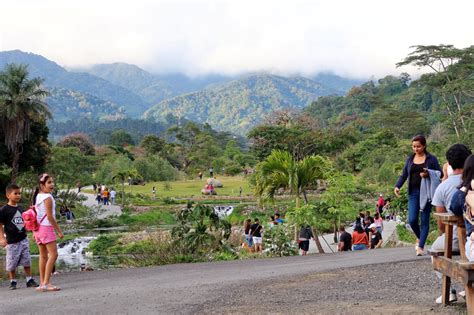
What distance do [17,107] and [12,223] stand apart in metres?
35.7

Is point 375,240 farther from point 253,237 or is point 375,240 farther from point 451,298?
point 451,298

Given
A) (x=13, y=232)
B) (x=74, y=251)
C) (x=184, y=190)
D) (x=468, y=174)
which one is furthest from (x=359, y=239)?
(x=184, y=190)

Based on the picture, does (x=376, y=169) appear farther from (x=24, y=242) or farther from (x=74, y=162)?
(x=24, y=242)

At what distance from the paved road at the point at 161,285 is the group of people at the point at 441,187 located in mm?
1515

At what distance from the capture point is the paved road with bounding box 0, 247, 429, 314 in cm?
678

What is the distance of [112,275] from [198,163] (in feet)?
252

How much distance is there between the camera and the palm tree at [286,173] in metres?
13.9

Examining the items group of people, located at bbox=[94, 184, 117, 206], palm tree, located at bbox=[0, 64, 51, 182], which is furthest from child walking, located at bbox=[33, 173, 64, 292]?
group of people, located at bbox=[94, 184, 117, 206]

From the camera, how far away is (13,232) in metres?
8.45

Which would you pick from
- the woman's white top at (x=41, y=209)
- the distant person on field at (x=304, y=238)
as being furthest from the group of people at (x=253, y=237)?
the woman's white top at (x=41, y=209)

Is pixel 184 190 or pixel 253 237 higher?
pixel 253 237

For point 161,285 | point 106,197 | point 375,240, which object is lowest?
point 106,197

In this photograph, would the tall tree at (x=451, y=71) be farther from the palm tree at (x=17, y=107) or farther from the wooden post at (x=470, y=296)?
the wooden post at (x=470, y=296)

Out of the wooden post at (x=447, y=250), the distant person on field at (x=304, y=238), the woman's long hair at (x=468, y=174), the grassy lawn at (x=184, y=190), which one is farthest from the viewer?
the grassy lawn at (x=184, y=190)
